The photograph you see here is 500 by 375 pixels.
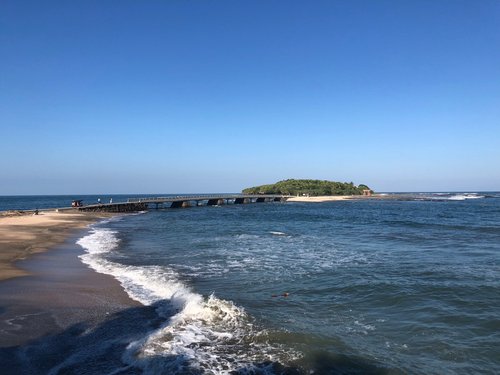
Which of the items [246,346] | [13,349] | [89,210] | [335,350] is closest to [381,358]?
[335,350]

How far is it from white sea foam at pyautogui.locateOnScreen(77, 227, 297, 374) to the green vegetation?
142 meters

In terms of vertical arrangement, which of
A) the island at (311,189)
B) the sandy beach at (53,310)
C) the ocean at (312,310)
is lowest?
the ocean at (312,310)

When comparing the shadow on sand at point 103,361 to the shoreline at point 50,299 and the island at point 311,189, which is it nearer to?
the shoreline at point 50,299

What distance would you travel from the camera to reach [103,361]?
681 cm

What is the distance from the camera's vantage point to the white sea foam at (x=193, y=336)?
691cm

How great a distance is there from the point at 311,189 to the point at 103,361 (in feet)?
503

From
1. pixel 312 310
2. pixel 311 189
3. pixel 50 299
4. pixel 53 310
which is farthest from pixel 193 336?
pixel 311 189

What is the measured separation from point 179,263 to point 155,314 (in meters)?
7.77

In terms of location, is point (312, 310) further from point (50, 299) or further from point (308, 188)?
point (308, 188)

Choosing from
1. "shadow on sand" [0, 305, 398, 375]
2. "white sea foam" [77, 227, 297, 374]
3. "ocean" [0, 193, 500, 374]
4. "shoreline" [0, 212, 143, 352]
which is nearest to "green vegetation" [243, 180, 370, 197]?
"ocean" [0, 193, 500, 374]

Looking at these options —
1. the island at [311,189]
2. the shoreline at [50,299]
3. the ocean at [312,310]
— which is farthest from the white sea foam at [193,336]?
the island at [311,189]

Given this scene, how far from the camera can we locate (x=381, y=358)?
7.22 meters

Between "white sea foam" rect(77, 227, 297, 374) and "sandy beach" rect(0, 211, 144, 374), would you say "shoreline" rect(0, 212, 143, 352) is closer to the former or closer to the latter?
"sandy beach" rect(0, 211, 144, 374)

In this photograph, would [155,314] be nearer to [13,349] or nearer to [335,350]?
[13,349]
